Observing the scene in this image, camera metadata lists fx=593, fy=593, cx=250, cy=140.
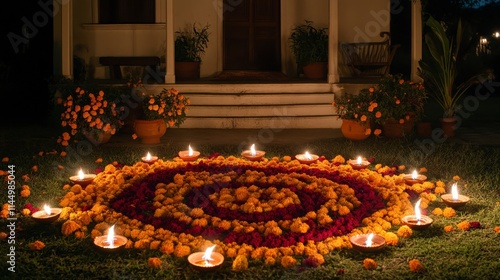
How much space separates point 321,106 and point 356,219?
5.11m

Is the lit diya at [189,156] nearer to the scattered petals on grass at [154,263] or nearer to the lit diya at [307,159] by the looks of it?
the lit diya at [307,159]

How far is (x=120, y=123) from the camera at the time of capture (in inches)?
319

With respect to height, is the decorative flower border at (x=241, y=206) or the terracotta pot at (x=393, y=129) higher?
the terracotta pot at (x=393, y=129)

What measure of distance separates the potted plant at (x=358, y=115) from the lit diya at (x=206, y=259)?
4.66m

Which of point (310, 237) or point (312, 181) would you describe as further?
point (312, 181)

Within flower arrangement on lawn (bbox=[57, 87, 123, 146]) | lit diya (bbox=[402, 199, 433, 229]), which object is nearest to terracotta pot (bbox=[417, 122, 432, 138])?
flower arrangement on lawn (bbox=[57, 87, 123, 146])

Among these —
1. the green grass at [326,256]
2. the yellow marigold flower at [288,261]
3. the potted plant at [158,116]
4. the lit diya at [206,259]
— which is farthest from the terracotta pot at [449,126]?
the lit diya at [206,259]

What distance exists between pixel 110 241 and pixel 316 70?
24.9 feet

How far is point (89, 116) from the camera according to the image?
7.75 meters

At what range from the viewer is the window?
12047 mm

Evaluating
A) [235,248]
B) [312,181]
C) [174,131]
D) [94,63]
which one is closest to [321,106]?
[174,131]

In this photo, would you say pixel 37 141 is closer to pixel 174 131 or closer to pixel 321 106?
pixel 174 131

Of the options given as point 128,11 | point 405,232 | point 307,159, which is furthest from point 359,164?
point 128,11

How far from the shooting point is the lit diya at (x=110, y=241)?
397 cm
